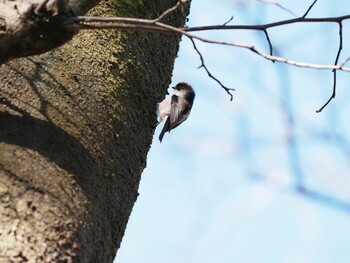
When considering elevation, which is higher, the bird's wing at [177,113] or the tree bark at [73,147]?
the bird's wing at [177,113]

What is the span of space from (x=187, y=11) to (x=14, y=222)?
1452mm

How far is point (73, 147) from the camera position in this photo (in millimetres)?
1533

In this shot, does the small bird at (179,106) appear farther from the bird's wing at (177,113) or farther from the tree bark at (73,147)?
the tree bark at (73,147)

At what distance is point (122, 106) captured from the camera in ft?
5.78

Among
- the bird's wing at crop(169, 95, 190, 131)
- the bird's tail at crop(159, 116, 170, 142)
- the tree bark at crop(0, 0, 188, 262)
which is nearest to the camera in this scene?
the tree bark at crop(0, 0, 188, 262)

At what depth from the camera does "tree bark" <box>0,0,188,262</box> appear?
4.59ft

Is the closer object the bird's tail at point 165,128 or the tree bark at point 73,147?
the tree bark at point 73,147

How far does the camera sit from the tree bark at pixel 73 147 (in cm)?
140

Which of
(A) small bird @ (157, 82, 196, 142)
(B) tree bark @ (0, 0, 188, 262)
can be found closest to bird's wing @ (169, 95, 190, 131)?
(A) small bird @ (157, 82, 196, 142)

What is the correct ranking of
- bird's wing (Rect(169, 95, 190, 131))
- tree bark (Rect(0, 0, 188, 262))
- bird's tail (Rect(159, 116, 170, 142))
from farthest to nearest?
bird's wing (Rect(169, 95, 190, 131)) → bird's tail (Rect(159, 116, 170, 142)) → tree bark (Rect(0, 0, 188, 262))

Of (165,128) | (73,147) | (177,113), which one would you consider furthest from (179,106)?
(73,147)

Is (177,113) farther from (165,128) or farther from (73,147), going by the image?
(73,147)

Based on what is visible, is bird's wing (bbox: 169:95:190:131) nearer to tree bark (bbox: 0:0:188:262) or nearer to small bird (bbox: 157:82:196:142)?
small bird (bbox: 157:82:196:142)

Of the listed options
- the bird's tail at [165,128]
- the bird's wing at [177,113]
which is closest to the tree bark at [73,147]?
the bird's tail at [165,128]
